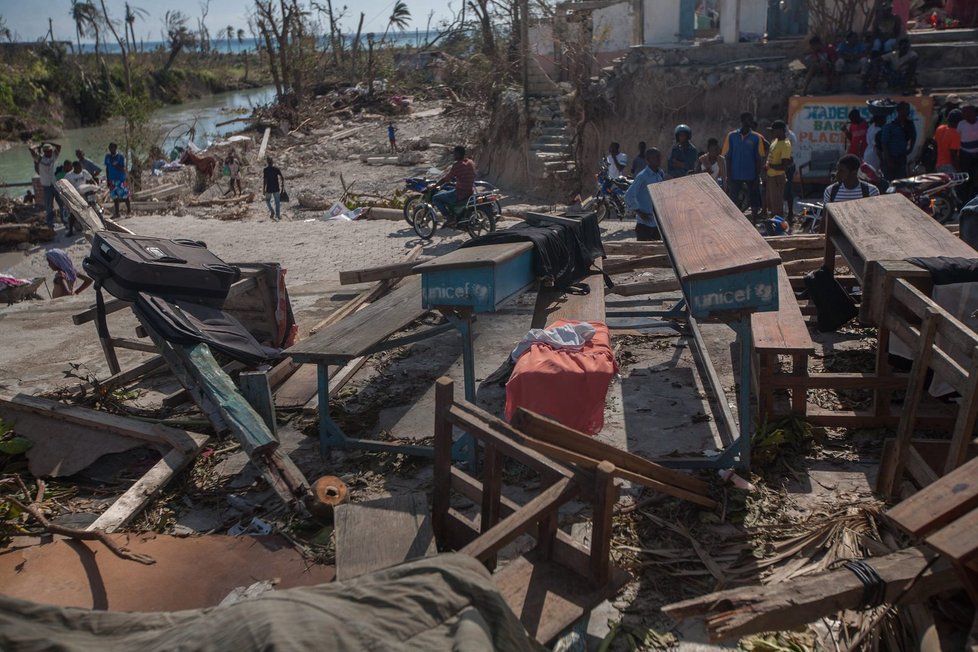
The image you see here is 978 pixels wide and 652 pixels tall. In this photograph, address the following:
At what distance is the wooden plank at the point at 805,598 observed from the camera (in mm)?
2893

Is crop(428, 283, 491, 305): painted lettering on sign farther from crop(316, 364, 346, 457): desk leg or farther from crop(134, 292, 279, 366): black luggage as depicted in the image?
crop(134, 292, 279, 366): black luggage

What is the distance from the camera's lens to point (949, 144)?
11711 mm

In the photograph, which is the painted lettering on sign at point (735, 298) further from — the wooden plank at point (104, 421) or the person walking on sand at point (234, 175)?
the person walking on sand at point (234, 175)

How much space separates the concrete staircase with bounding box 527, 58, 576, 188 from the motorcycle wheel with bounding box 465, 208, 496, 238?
14.4 feet

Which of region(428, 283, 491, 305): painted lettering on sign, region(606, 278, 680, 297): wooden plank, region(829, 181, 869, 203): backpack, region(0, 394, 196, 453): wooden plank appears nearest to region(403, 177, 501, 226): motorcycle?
region(606, 278, 680, 297): wooden plank

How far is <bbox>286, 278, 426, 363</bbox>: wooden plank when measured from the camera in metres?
5.75

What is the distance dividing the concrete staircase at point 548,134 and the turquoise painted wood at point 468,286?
12.4 metres

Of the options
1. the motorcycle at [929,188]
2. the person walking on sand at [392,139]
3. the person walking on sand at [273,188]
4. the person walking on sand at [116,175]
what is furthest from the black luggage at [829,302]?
the person walking on sand at [392,139]

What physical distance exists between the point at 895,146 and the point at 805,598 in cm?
1075

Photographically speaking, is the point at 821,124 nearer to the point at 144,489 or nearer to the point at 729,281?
the point at 729,281

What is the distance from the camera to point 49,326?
31.9 feet

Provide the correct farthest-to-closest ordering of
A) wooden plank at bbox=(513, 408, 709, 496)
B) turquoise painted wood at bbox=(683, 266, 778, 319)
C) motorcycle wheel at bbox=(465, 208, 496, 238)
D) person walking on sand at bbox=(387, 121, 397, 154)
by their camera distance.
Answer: person walking on sand at bbox=(387, 121, 397, 154) < motorcycle wheel at bbox=(465, 208, 496, 238) < turquoise painted wood at bbox=(683, 266, 778, 319) < wooden plank at bbox=(513, 408, 709, 496)

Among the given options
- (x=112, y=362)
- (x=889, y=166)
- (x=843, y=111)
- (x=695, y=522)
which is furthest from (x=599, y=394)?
(x=843, y=111)

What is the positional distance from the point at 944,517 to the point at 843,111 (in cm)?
1301
